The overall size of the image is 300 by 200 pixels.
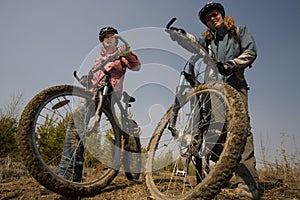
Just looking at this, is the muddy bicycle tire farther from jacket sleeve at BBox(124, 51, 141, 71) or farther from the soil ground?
jacket sleeve at BBox(124, 51, 141, 71)

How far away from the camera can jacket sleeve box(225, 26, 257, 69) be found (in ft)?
7.70

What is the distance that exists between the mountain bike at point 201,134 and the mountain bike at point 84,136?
0.54 m

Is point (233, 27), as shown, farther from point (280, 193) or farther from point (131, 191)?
point (131, 191)

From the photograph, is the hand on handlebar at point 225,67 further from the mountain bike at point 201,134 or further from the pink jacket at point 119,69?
the pink jacket at point 119,69

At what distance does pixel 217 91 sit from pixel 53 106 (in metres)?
1.60

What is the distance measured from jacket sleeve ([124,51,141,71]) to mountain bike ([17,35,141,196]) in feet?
1.14

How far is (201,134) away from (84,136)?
3.93 feet

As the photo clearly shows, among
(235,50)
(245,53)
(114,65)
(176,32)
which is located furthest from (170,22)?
(114,65)

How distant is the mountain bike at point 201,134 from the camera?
1.66 metres

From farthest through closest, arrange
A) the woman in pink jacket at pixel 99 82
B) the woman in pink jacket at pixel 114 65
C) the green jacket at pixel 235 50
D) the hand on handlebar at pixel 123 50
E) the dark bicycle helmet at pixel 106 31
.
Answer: the dark bicycle helmet at pixel 106 31 < the woman in pink jacket at pixel 114 65 < the hand on handlebar at pixel 123 50 < the woman in pink jacket at pixel 99 82 < the green jacket at pixel 235 50

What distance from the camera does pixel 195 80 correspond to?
108 inches

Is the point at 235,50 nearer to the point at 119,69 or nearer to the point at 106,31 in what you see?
the point at 119,69

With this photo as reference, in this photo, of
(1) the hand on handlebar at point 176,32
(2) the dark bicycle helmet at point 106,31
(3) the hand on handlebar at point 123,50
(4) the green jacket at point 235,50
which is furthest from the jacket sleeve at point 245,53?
(2) the dark bicycle helmet at point 106,31

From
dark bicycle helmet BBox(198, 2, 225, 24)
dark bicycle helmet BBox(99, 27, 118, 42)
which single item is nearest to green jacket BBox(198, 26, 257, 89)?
dark bicycle helmet BBox(198, 2, 225, 24)
